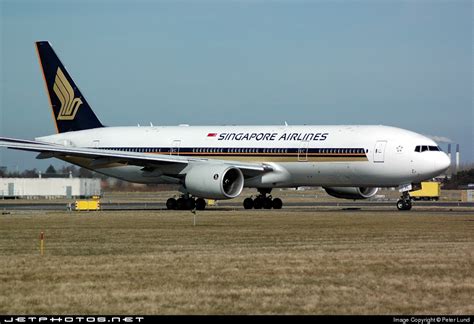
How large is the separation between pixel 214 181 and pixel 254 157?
14.8ft

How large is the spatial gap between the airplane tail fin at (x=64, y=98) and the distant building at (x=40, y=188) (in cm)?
2698

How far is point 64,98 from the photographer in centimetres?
5981

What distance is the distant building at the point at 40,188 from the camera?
289 feet

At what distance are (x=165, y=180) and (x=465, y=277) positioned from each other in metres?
35.9

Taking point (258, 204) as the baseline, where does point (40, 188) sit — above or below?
above

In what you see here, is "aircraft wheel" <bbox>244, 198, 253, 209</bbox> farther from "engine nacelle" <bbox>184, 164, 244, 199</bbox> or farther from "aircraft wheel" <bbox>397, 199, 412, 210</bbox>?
"aircraft wheel" <bbox>397, 199, 412, 210</bbox>

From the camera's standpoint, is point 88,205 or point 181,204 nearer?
point 181,204

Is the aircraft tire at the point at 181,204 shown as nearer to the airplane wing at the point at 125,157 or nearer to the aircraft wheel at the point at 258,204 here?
the airplane wing at the point at 125,157

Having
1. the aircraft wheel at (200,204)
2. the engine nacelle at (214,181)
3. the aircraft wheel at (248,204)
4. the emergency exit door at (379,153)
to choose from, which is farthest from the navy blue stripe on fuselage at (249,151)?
the aircraft wheel at (200,204)

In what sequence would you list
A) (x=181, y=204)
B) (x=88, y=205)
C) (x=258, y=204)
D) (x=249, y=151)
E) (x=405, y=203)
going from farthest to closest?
(x=88, y=205), (x=258, y=204), (x=249, y=151), (x=181, y=204), (x=405, y=203)

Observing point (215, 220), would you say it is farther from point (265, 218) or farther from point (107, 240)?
point (107, 240)

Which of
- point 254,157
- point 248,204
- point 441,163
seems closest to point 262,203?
point 248,204

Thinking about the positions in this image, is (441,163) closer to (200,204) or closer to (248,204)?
(248,204)

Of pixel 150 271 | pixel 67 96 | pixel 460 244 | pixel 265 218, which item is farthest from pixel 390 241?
pixel 67 96
